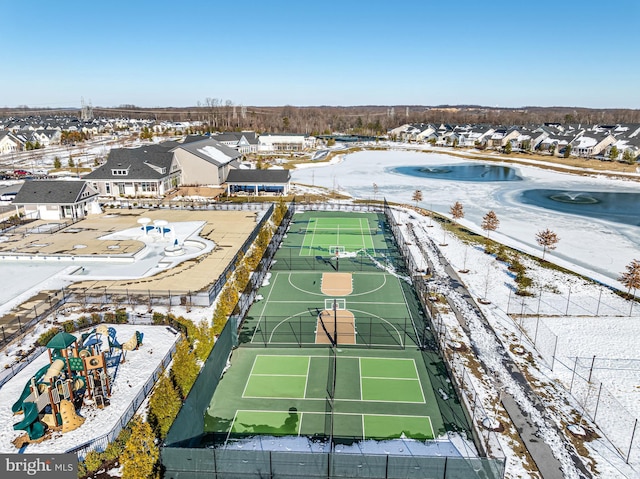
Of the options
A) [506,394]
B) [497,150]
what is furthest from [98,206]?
[497,150]

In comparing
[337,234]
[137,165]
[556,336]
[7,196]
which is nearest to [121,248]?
[337,234]

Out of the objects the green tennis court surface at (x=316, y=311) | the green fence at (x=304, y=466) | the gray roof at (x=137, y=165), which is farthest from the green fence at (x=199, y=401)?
the gray roof at (x=137, y=165)

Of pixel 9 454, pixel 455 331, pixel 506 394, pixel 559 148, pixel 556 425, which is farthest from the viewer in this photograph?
pixel 559 148

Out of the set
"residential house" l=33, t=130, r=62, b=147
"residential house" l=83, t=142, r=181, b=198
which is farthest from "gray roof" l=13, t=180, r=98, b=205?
"residential house" l=33, t=130, r=62, b=147

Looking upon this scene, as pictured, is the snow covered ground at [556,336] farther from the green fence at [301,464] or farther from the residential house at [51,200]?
the residential house at [51,200]

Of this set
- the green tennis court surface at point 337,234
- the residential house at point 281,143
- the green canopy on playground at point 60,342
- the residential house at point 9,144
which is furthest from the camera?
the residential house at point 281,143

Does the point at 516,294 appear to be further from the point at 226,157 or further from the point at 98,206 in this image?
the point at 226,157
